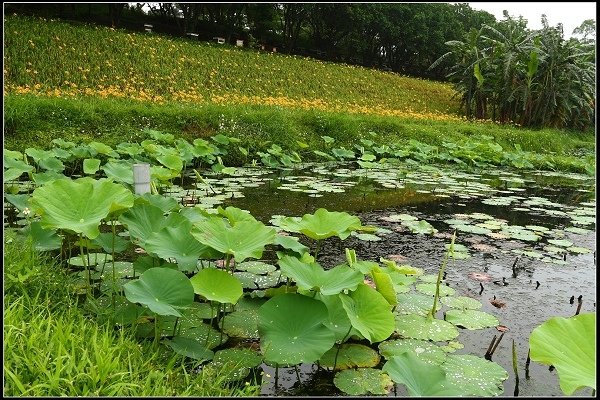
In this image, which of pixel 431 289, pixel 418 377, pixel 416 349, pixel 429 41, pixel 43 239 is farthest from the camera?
pixel 429 41

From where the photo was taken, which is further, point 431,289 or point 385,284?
point 431,289

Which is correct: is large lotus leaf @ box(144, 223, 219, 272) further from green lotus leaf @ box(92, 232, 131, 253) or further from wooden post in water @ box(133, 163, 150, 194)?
wooden post in water @ box(133, 163, 150, 194)

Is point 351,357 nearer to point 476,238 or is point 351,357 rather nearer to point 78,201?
point 78,201

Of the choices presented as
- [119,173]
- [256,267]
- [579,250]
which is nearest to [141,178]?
[119,173]

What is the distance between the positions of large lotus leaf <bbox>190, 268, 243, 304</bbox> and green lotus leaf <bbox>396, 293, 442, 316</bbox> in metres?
0.81

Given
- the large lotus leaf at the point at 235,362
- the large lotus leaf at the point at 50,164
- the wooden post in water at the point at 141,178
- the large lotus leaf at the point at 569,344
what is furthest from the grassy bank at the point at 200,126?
the large lotus leaf at the point at 569,344

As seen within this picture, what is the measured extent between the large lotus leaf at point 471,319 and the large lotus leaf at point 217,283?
0.95 metres

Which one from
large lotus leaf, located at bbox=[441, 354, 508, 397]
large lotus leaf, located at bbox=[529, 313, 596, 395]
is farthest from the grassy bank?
large lotus leaf, located at bbox=[529, 313, 596, 395]

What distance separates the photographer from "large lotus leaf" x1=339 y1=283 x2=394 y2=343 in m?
1.63

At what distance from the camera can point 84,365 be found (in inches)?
57.0

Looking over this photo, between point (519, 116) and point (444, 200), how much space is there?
1036 cm

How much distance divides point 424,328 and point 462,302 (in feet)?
1.18

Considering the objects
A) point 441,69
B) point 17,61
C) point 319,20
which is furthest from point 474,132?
point 441,69

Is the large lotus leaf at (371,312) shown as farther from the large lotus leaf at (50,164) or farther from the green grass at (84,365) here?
the large lotus leaf at (50,164)
